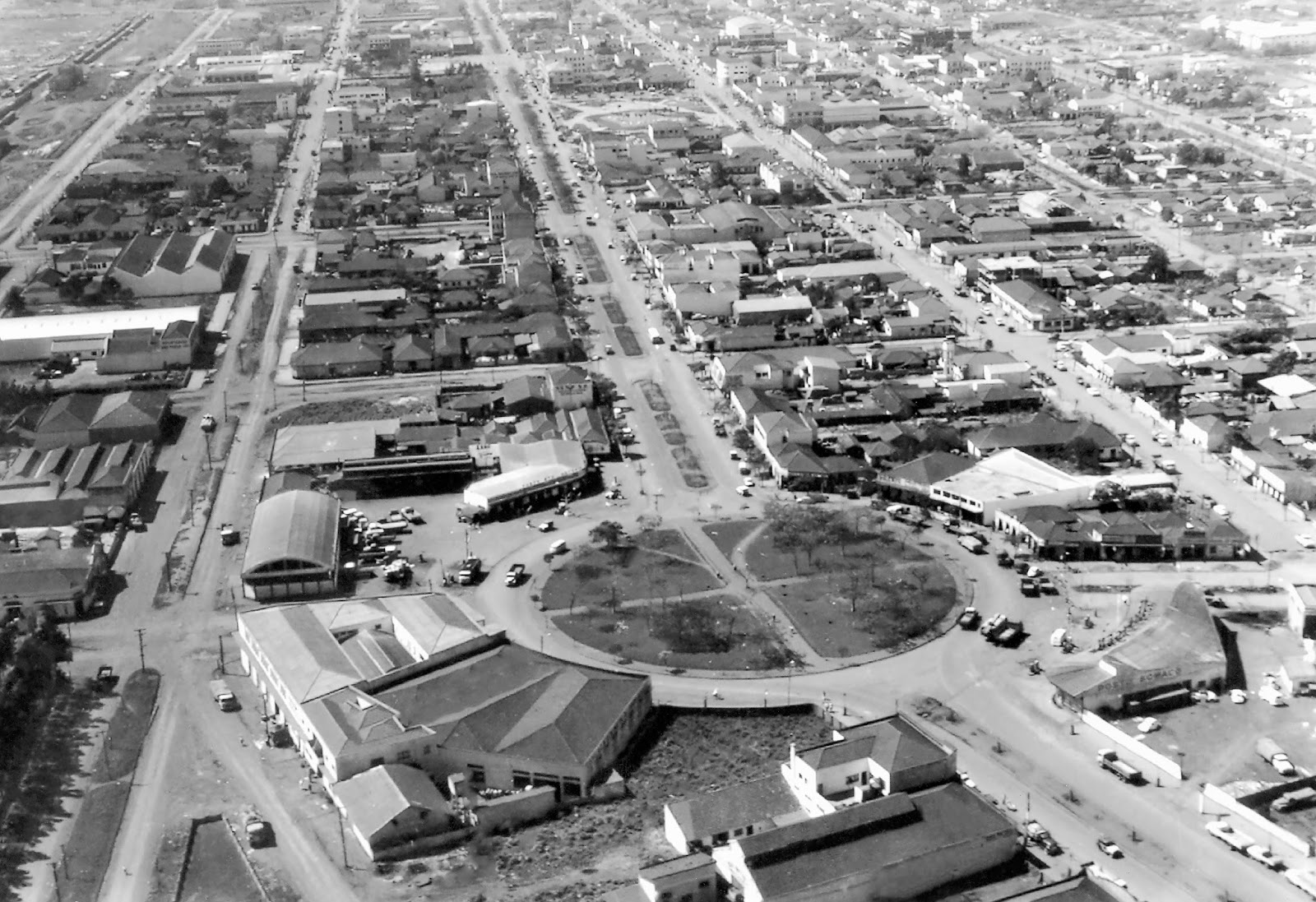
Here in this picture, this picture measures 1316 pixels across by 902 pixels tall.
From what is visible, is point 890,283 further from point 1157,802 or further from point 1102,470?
point 1157,802

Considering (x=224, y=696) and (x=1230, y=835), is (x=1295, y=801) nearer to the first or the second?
Result: (x=1230, y=835)

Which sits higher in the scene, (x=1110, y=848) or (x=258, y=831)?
(x=258, y=831)

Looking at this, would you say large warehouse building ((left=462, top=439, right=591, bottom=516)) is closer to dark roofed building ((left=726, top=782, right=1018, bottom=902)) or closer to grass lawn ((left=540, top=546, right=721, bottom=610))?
grass lawn ((left=540, top=546, right=721, bottom=610))

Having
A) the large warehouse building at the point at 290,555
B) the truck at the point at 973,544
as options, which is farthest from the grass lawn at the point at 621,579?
the truck at the point at 973,544

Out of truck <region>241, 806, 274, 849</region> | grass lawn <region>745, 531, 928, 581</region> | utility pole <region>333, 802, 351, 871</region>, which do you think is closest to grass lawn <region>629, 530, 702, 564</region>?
grass lawn <region>745, 531, 928, 581</region>

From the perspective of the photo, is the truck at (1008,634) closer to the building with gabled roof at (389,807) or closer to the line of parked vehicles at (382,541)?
the building with gabled roof at (389,807)

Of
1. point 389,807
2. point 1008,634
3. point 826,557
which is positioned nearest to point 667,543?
point 826,557
